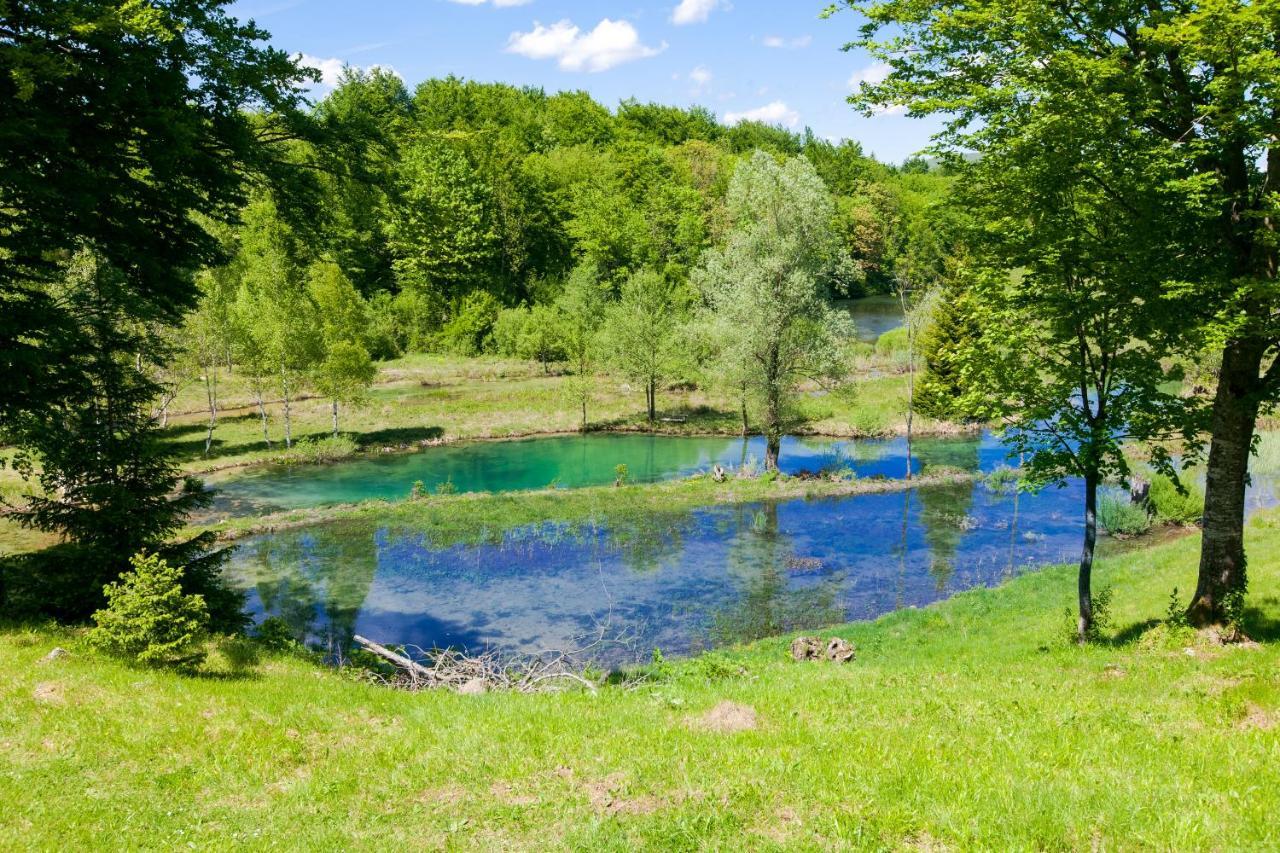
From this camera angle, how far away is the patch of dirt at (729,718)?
1042 centimetres

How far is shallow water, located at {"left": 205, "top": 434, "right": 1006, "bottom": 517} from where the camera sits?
136 ft

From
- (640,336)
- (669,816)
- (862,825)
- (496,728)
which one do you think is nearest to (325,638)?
(496,728)

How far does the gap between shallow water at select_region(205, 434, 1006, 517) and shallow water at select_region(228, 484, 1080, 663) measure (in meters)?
8.16

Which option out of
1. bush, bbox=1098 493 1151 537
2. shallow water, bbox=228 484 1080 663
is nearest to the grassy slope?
shallow water, bbox=228 484 1080 663

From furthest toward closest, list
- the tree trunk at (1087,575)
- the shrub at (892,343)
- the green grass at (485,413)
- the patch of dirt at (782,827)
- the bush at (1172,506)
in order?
the shrub at (892,343) → the green grass at (485,413) → the bush at (1172,506) → the tree trunk at (1087,575) → the patch of dirt at (782,827)

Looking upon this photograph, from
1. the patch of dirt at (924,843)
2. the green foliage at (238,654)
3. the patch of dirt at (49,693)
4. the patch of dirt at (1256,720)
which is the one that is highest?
the patch of dirt at (49,693)

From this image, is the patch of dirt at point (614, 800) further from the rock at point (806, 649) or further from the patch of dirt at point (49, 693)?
the rock at point (806, 649)

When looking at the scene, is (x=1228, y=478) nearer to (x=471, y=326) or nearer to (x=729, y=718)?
(x=729, y=718)

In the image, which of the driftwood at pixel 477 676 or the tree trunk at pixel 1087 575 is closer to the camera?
the tree trunk at pixel 1087 575

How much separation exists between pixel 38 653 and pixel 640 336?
1959 inches

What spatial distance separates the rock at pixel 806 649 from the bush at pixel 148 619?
13.1 metres

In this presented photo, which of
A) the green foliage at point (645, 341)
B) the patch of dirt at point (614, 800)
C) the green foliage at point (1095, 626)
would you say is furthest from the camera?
the green foliage at point (645, 341)

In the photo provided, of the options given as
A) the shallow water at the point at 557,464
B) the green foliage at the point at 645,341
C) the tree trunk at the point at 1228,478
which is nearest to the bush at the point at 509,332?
the green foliage at the point at 645,341

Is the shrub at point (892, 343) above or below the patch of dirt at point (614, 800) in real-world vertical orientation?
above
